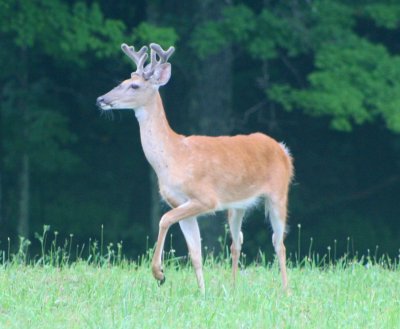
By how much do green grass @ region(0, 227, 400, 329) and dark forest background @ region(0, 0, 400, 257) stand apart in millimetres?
5522

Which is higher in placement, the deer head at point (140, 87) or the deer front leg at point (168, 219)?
the deer head at point (140, 87)

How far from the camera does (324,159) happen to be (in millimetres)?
19969

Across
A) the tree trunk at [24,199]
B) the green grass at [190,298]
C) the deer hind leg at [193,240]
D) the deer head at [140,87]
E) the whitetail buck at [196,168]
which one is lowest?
the tree trunk at [24,199]

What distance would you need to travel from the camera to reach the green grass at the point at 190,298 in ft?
24.6

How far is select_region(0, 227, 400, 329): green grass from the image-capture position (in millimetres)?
7500

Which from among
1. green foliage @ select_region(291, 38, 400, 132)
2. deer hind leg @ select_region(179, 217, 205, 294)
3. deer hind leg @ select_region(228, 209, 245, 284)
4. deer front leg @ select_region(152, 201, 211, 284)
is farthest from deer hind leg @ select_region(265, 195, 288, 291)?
green foliage @ select_region(291, 38, 400, 132)

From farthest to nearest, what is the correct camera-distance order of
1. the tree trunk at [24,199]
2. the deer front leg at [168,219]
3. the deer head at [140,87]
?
1. the tree trunk at [24,199]
2. the deer head at [140,87]
3. the deer front leg at [168,219]

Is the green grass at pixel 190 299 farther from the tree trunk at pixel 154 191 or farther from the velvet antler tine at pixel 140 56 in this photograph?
the tree trunk at pixel 154 191

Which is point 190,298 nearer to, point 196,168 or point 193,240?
point 193,240

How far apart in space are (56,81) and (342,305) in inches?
433

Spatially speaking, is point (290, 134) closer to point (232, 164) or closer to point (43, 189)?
point (43, 189)

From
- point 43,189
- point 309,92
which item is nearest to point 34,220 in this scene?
point 43,189

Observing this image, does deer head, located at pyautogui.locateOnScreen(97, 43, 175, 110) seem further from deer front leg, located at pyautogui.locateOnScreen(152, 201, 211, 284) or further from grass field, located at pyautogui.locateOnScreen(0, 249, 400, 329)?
grass field, located at pyautogui.locateOnScreen(0, 249, 400, 329)

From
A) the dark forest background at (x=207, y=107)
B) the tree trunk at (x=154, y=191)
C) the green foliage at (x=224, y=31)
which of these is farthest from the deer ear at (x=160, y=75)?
the tree trunk at (x=154, y=191)
